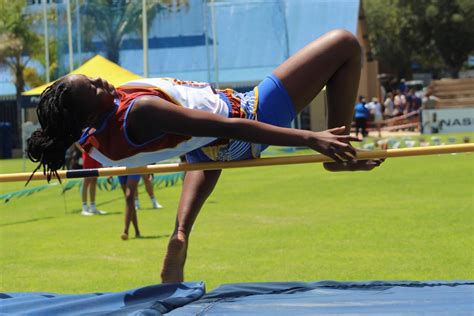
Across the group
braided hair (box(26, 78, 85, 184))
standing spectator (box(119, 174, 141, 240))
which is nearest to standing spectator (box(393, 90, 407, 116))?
standing spectator (box(119, 174, 141, 240))

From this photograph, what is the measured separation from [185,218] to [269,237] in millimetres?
4715

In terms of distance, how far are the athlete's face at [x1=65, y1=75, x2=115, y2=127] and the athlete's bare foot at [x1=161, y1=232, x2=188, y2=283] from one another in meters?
0.88

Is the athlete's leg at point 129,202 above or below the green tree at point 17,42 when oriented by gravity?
below

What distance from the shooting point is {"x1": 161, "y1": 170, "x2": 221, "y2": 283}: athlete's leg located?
4.75 metres

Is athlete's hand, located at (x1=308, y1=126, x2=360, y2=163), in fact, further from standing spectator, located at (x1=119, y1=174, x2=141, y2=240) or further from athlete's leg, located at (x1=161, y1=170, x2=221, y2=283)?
standing spectator, located at (x1=119, y1=174, x2=141, y2=240)

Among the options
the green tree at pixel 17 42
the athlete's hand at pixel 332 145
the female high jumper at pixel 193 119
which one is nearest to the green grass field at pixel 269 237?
the female high jumper at pixel 193 119

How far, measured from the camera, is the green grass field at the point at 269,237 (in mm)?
7551

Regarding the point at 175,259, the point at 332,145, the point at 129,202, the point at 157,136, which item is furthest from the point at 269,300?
the point at 129,202

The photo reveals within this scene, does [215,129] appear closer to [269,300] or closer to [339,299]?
[269,300]

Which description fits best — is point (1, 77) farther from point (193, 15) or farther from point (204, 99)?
point (204, 99)

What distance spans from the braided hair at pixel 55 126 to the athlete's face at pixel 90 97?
3 centimetres

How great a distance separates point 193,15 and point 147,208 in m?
13.9

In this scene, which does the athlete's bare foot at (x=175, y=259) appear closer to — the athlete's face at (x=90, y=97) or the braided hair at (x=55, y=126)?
the braided hair at (x=55, y=126)

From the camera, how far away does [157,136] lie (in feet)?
14.1
